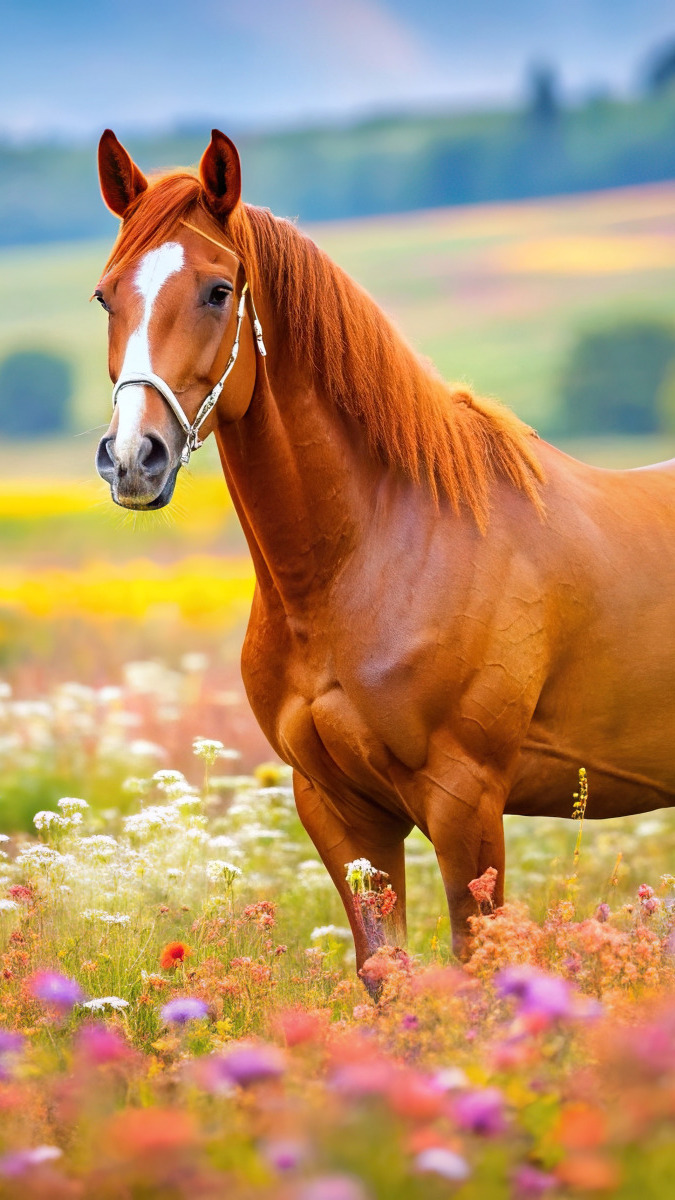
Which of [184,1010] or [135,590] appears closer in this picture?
[184,1010]

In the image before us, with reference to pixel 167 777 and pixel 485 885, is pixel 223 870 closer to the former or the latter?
pixel 167 777

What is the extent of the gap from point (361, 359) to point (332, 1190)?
260 centimetres

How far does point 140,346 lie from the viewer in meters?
3.11

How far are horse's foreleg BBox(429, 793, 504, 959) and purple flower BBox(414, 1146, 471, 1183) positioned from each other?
182cm

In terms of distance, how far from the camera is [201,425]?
3.30m

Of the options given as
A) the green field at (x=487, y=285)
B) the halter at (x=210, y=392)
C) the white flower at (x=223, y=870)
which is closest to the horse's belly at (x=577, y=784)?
the white flower at (x=223, y=870)

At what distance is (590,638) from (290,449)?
3.89 ft

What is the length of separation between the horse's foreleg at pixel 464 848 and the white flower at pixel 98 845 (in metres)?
1.22

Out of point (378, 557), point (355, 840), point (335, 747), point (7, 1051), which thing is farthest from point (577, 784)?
point (7, 1051)

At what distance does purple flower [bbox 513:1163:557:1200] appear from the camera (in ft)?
5.82

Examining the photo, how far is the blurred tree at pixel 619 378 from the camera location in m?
23.7

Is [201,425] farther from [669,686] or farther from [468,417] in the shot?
[669,686]

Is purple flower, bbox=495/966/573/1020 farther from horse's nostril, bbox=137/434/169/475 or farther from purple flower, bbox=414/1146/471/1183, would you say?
horse's nostril, bbox=137/434/169/475

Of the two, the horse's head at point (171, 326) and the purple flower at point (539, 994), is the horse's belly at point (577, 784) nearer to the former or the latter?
the horse's head at point (171, 326)
